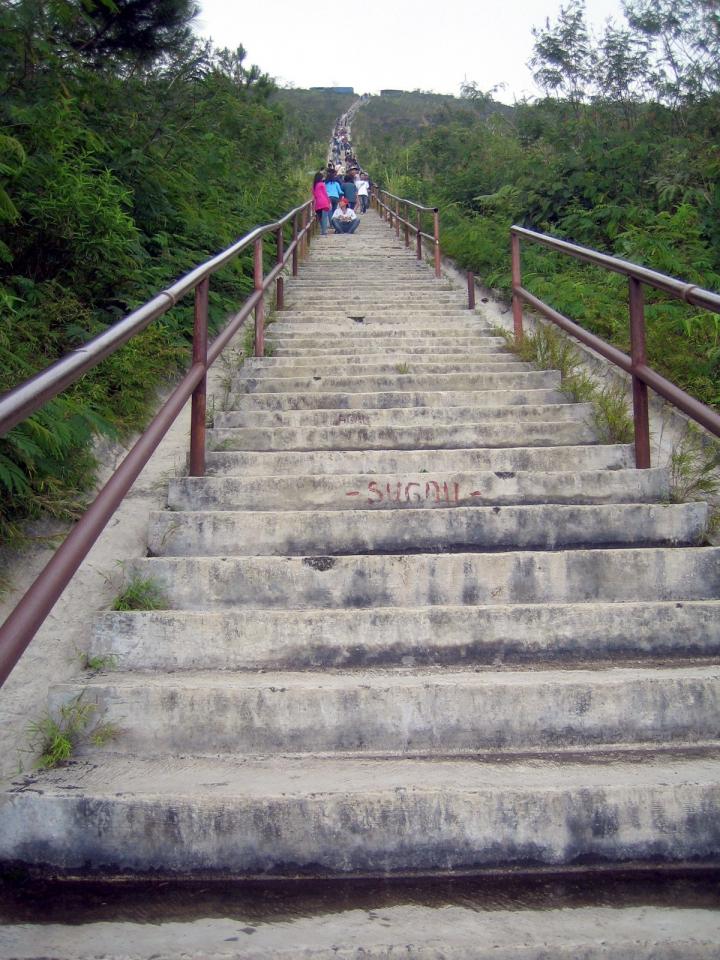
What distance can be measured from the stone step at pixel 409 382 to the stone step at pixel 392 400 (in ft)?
0.90

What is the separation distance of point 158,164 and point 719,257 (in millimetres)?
5136

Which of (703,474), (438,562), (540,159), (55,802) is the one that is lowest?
(55,802)

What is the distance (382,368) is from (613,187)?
6.48 m

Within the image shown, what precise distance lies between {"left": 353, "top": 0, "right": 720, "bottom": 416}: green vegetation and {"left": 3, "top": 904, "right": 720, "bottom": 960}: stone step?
3295 millimetres

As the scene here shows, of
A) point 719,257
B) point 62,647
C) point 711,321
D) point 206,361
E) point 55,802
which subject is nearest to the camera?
point 55,802

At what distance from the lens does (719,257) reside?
7.08 metres

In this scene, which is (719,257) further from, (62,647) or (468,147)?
(468,147)

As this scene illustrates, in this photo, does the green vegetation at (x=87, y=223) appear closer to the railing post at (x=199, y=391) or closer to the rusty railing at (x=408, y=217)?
the railing post at (x=199, y=391)

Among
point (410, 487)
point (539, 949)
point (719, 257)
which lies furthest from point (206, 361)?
point (719, 257)

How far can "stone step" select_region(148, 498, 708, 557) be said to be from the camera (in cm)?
274

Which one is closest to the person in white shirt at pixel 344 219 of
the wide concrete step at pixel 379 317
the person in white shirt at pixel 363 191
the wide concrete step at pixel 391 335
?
the person in white shirt at pixel 363 191

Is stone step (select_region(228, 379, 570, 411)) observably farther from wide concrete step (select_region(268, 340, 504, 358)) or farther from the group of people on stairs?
the group of people on stairs

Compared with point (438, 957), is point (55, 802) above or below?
above

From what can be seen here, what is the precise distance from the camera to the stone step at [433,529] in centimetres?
274
